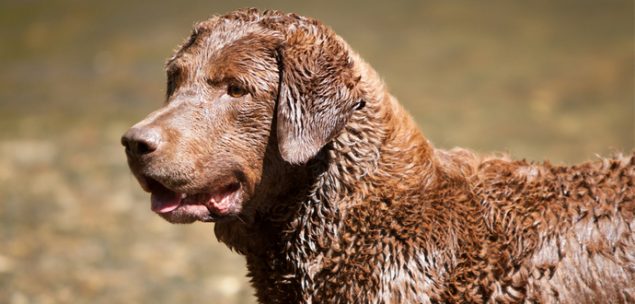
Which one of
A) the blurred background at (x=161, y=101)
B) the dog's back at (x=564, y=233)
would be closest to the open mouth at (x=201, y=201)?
the dog's back at (x=564, y=233)

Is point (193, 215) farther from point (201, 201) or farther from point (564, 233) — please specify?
point (564, 233)

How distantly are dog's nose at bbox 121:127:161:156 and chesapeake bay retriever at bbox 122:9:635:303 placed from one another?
1cm

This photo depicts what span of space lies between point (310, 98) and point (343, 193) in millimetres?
433

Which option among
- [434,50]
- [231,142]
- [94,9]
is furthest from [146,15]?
[231,142]

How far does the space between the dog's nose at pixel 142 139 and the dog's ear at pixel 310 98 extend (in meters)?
0.49

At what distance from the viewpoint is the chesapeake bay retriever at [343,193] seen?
11.8 feet

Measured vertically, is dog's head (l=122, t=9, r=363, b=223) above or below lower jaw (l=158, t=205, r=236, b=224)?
above

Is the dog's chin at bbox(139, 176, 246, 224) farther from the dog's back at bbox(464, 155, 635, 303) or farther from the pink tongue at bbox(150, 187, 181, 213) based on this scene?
the dog's back at bbox(464, 155, 635, 303)

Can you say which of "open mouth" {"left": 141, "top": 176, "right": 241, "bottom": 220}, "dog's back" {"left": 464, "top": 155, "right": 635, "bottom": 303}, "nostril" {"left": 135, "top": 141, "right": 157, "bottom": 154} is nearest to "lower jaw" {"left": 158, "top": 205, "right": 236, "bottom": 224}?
"open mouth" {"left": 141, "top": 176, "right": 241, "bottom": 220}

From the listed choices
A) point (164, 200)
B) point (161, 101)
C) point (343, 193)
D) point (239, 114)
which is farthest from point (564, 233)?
point (161, 101)

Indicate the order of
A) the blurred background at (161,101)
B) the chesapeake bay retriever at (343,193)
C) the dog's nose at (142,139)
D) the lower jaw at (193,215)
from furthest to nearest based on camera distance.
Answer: the blurred background at (161,101)
the lower jaw at (193,215)
the chesapeake bay retriever at (343,193)
the dog's nose at (142,139)

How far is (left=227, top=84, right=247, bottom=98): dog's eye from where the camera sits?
3.65 metres

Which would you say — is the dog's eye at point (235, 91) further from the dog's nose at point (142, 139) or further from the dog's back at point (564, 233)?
the dog's back at point (564, 233)

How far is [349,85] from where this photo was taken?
Result: 3623 millimetres
